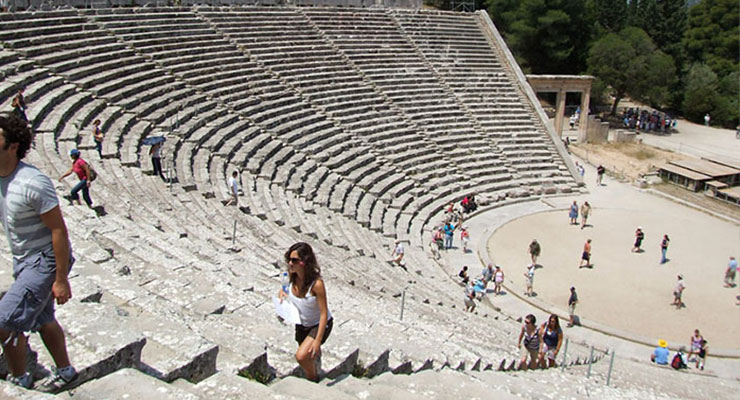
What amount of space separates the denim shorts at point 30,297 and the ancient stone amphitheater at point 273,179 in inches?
16.0

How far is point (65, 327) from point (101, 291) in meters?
1.08

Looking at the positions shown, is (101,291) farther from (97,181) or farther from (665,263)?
(665,263)

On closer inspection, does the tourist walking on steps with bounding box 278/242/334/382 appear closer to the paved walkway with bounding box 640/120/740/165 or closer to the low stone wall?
the low stone wall

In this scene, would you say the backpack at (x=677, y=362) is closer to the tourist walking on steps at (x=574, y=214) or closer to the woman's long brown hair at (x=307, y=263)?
the tourist walking on steps at (x=574, y=214)

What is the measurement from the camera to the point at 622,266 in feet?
57.4

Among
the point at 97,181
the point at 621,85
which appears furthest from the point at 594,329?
the point at 621,85

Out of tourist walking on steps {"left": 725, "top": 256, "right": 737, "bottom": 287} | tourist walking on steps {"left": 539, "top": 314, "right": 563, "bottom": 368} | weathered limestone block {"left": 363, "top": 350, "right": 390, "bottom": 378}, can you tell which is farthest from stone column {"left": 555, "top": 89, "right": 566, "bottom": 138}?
weathered limestone block {"left": 363, "top": 350, "right": 390, "bottom": 378}

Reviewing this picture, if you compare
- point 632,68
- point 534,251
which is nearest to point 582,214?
point 534,251

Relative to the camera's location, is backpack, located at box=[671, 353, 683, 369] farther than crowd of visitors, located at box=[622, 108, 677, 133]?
No

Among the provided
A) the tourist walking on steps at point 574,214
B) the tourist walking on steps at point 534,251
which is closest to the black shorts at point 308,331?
the tourist walking on steps at point 534,251

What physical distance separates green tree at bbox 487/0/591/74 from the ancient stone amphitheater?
26.7 ft

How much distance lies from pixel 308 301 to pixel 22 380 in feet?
6.35

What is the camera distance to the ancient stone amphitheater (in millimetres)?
5043

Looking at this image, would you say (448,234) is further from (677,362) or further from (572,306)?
(677,362)
